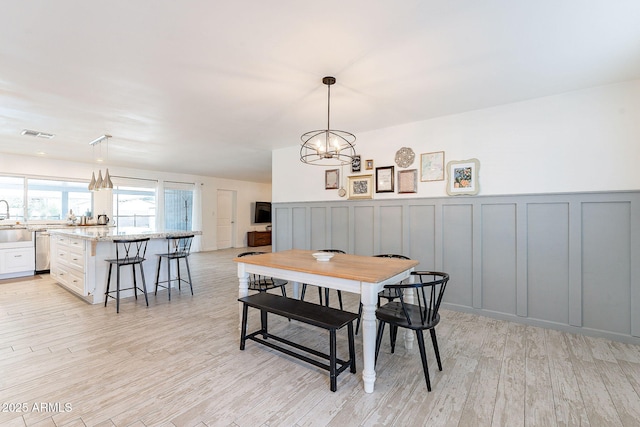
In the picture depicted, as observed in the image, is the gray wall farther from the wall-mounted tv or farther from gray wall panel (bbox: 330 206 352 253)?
the wall-mounted tv

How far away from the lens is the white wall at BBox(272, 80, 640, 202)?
2779 mm

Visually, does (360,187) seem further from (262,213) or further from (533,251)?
(262,213)

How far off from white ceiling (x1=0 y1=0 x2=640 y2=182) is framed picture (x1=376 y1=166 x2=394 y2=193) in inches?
25.2

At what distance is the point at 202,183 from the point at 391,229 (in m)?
6.74

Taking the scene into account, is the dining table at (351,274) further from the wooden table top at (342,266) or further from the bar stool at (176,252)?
the bar stool at (176,252)

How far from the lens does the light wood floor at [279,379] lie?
69.2 inches

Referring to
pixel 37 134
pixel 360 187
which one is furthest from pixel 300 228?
pixel 37 134

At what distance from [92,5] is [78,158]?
5815 mm

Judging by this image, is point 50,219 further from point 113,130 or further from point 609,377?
point 609,377

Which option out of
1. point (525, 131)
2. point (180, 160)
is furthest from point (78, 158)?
Answer: point (525, 131)

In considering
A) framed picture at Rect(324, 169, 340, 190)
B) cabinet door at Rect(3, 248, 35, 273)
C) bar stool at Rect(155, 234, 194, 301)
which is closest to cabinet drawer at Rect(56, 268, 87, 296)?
bar stool at Rect(155, 234, 194, 301)

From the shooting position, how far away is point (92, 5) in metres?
1.73

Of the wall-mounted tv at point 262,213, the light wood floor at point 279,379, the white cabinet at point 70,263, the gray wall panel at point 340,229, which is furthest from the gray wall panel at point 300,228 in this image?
the wall-mounted tv at point 262,213

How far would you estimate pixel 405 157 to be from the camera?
4027 mm
